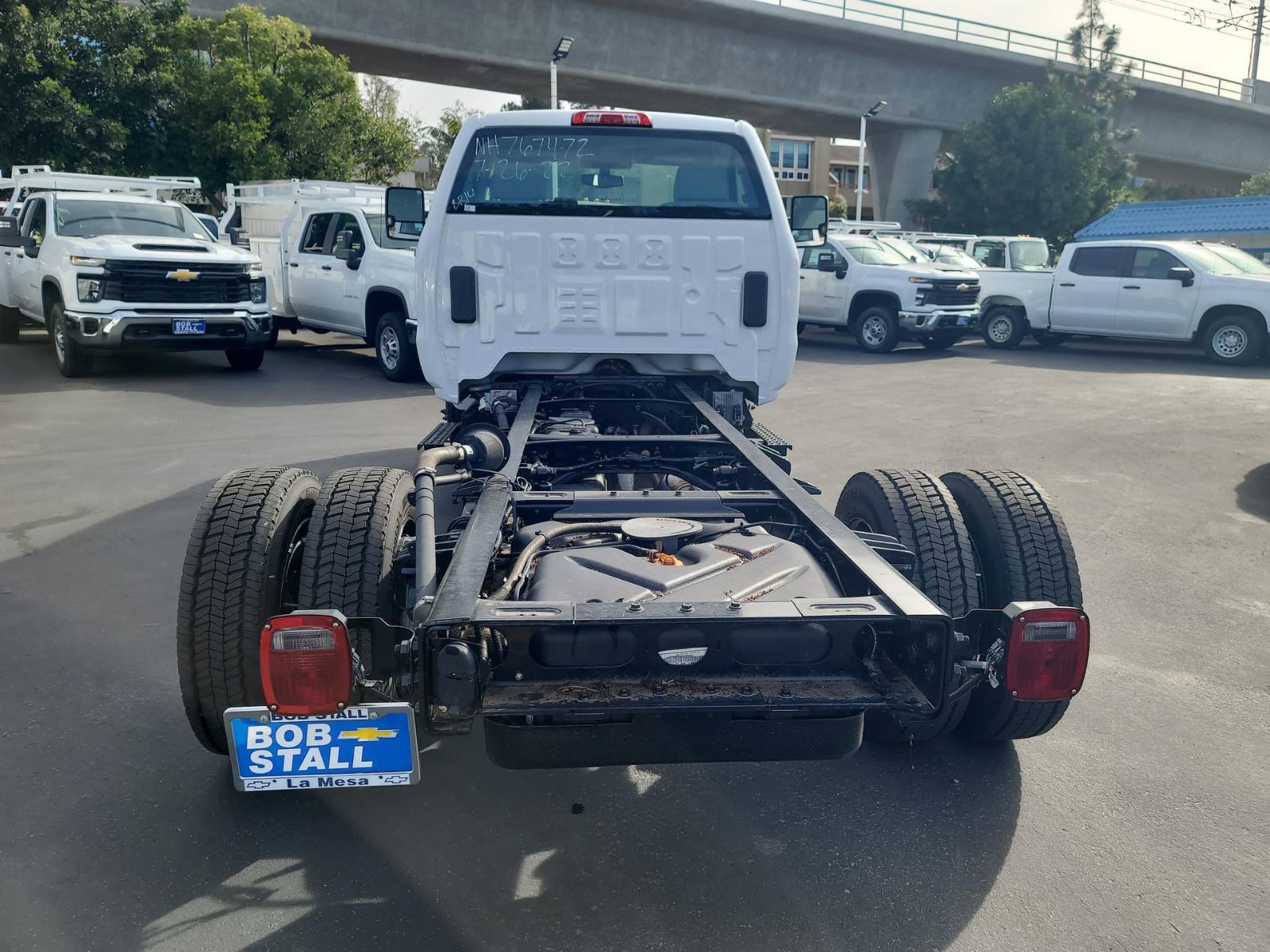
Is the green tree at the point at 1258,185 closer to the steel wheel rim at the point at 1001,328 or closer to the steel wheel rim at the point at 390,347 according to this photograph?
the steel wheel rim at the point at 1001,328

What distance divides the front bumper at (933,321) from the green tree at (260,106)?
584 inches

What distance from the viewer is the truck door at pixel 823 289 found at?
16.7 metres

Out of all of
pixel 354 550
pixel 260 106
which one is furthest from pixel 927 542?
pixel 260 106

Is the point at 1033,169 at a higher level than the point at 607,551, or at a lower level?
higher

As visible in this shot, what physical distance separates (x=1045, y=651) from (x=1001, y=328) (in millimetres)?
16059

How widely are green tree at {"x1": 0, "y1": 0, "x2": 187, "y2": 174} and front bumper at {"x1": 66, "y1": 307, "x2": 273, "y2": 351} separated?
39.3ft

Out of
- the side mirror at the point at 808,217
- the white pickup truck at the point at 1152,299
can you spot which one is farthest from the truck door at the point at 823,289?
the side mirror at the point at 808,217

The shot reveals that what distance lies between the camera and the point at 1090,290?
16406 millimetres

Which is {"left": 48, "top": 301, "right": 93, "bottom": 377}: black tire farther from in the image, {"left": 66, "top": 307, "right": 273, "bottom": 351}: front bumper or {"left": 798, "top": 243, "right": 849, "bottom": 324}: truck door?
{"left": 798, "top": 243, "right": 849, "bottom": 324}: truck door

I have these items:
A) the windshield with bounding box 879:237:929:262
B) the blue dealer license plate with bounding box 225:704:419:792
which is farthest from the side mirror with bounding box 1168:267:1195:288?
the blue dealer license plate with bounding box 225:704:419:792

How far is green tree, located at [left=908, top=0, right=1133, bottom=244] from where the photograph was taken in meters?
30.4

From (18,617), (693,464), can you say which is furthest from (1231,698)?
(18,617)

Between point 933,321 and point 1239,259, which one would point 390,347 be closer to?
point 933,321

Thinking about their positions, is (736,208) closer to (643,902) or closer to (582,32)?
(643,902)
